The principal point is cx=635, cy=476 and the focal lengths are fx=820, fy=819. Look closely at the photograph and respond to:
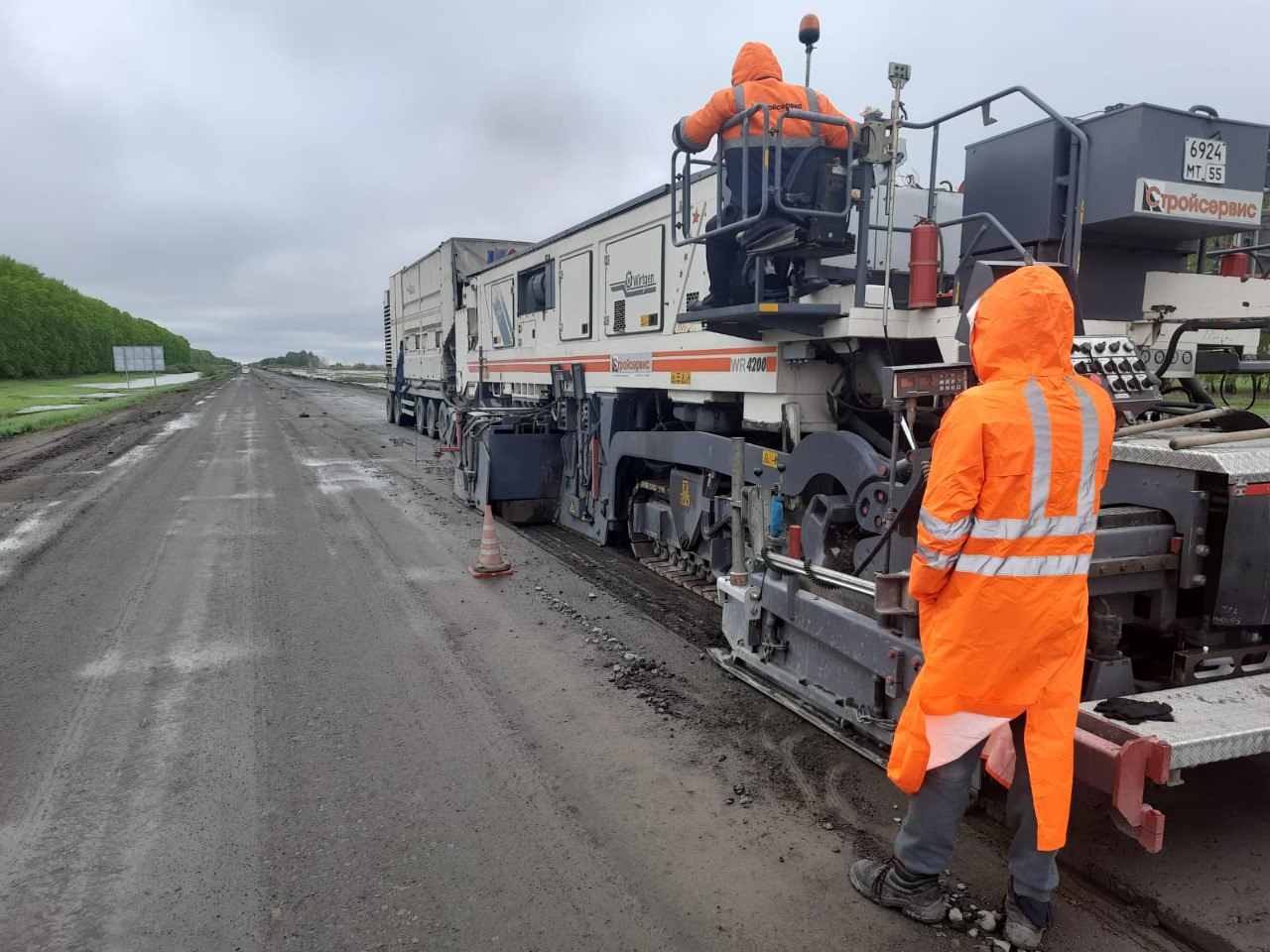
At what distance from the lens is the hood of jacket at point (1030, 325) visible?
246cm

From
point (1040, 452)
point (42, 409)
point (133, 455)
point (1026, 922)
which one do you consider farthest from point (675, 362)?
point (42, 409)

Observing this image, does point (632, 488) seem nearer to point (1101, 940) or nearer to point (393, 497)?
point (393, 497)

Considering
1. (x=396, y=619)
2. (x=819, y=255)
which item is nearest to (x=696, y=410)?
(x=819, y=255)

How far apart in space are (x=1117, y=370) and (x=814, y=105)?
2.31m

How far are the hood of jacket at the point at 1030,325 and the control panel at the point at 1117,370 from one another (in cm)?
139

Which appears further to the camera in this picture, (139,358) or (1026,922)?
(139,358)

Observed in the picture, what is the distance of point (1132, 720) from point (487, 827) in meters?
2.42

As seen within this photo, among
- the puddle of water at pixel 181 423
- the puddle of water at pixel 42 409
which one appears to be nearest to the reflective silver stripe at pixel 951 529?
the puddle of water at pixel 181 423

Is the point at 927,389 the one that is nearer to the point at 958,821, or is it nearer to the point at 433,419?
the point at 958,821

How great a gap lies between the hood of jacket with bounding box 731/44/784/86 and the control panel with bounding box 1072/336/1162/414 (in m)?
2.45

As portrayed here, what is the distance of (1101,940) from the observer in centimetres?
263

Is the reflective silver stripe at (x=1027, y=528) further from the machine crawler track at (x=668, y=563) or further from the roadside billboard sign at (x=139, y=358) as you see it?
the roadside billboard sign at (x=139, y=358)

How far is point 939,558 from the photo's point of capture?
8.36 ft

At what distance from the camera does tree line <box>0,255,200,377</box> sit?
58.8m
